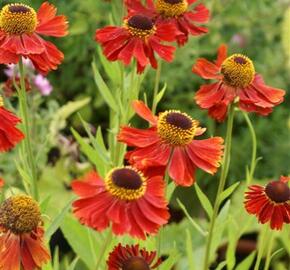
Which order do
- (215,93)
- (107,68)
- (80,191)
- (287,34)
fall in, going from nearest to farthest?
(80,191) < (215,93) < (107,68) < (287,34)

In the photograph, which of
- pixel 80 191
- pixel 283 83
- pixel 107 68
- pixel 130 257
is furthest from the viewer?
pixel 283 83

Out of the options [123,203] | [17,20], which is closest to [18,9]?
[17,20]

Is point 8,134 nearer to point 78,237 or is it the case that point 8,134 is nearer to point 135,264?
point 135,264

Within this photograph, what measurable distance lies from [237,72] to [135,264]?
0.33 metres

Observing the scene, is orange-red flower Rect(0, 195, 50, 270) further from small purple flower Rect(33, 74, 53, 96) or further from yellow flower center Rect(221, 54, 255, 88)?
small purple flower Rect(33, 74, 53, 96)

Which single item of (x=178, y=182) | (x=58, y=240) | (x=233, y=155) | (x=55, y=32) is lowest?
(x=58, y=240)

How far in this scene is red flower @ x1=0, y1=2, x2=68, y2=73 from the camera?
958 mm

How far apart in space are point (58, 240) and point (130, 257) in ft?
3.78

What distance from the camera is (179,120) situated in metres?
0.92

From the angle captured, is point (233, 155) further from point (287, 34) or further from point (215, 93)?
point (215, 93)

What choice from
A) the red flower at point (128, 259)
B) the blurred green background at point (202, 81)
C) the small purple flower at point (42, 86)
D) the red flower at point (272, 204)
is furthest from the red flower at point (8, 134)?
the blurred green background at point (202, 81)

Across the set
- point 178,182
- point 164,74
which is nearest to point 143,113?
point 178,182

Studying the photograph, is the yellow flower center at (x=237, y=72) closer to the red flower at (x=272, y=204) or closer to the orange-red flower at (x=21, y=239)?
the red flower at (x=272, y=204)

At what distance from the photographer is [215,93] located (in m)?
1.01
